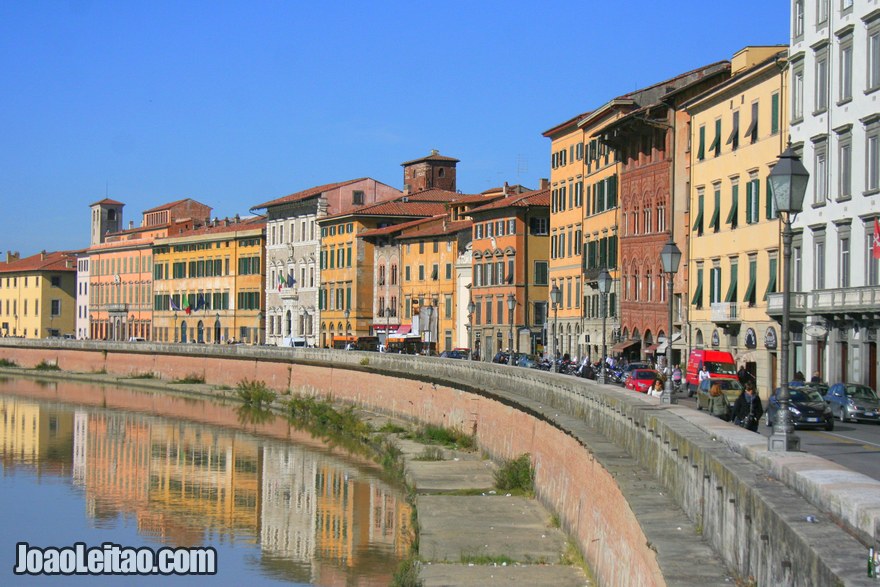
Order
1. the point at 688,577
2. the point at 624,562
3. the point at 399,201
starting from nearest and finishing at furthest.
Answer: the point at 688,577, the point at 624,562, the point at 399,201

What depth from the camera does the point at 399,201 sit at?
4122 inches

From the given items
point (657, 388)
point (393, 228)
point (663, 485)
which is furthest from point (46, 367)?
point (663, 485)

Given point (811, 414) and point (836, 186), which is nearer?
point (811, 414)

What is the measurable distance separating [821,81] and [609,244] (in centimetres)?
2451

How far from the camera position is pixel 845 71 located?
42.8m

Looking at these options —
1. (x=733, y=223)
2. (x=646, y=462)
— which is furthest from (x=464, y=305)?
(x=646, y=462)

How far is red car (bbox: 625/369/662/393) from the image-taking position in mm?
43406

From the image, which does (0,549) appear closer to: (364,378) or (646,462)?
(646,462)

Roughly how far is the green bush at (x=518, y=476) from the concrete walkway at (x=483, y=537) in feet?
0.98

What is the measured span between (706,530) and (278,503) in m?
28.1

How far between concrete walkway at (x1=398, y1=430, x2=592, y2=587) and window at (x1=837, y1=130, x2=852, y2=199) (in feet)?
51.0

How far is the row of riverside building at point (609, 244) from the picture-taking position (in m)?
43.4

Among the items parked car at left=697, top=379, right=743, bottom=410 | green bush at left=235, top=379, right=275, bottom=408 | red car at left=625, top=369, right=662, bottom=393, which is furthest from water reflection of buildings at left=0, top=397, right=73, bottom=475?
parked car at left=697, top=379, right=743, bottom=410

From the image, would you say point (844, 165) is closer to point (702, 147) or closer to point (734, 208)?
point (734, 208)
